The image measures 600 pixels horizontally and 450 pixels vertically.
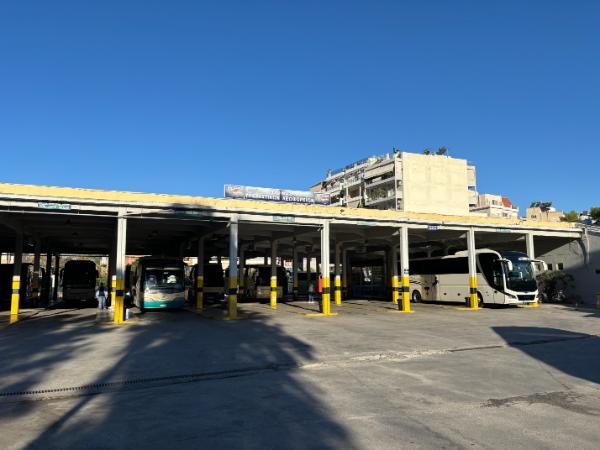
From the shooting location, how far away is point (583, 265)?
27750 millimetres

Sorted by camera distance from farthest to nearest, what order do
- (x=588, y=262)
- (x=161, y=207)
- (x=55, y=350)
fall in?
(x=588, y=262) < (x=161, y=207) < (x=55, y=350)

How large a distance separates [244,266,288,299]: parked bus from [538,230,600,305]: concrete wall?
18889 millimetres

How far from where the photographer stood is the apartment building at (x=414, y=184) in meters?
66.4

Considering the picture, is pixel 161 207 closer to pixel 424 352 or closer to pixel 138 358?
pixel 138 358

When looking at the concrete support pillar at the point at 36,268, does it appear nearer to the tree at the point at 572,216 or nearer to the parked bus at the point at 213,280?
the parked bus at the point at 213,280

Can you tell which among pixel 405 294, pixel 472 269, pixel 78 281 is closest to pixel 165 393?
pixel 405 294

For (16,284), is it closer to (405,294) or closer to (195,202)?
(195,202)

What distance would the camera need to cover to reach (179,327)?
16031 millimetres

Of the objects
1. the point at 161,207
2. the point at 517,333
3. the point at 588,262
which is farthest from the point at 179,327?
the point at 588,262

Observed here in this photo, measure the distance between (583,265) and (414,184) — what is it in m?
40.0

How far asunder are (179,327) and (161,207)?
4953 mm

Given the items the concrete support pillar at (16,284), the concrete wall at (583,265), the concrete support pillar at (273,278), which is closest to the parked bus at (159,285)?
the concrete support pillar at (16,284)

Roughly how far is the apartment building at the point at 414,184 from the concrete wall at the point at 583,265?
35.5m

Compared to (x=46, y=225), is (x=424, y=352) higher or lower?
lower
